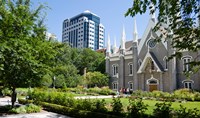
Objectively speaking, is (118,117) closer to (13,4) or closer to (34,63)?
(34,63)

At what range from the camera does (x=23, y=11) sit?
16.3 meters

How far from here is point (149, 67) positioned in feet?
130

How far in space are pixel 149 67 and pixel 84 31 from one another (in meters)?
111

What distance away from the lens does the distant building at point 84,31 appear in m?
147

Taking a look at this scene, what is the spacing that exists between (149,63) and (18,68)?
28.9m

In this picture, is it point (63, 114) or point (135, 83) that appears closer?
point (63, 114)

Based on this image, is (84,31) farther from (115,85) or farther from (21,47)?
(21,47)

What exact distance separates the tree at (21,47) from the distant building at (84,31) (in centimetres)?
12787

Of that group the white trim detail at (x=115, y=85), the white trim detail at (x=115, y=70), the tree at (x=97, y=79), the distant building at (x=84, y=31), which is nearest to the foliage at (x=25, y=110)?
the tree at (x=97, y=79)

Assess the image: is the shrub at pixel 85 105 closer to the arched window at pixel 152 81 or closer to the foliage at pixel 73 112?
the foliage at pixel 73 112

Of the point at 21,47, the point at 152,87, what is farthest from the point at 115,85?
the point at 21,47

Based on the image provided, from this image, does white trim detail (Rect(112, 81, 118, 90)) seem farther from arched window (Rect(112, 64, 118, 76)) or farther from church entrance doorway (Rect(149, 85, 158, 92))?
church entrance doorway (Rect(149, 85, 158, 92))

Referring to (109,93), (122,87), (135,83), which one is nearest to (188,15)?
(109,93)

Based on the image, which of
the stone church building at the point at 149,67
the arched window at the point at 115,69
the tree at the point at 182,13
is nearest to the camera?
the tree at the point at 182,13
